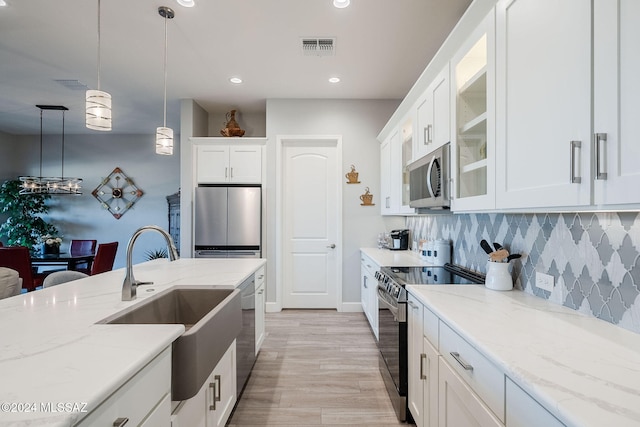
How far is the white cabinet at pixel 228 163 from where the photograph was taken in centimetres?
424

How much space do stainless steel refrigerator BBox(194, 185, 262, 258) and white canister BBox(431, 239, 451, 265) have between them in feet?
7.53

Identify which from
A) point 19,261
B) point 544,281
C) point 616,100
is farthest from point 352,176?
point 19,261

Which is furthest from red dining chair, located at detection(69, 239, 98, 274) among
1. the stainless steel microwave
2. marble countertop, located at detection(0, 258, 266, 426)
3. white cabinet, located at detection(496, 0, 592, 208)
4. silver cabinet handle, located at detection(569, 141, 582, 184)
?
silver cabinet handle, located at detection(569, 141, 582, 184)

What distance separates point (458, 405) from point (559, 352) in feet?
1.64

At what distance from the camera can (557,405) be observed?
2.33 ft

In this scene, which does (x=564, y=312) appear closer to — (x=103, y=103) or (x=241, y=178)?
(x=103, y=103)

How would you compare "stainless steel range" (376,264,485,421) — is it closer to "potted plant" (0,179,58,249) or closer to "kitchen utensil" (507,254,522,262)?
"kitchen utensil" (507,254,522,262)

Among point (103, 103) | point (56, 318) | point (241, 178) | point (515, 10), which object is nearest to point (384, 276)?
point (515, 10)

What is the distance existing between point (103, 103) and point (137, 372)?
6.15 feet

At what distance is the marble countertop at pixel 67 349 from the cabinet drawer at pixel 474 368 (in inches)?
41.9

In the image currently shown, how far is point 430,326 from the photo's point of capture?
1.57m

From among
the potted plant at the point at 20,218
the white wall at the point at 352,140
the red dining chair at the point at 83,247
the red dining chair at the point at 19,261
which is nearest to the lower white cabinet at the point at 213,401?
the white wall at the point at 352,140

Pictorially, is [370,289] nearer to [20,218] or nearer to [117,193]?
[117,193]

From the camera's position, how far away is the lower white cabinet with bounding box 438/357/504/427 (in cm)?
105
